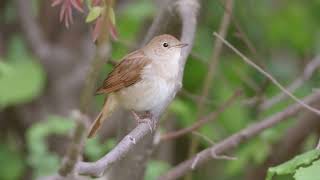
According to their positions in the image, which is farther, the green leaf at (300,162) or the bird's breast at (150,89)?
the bird's breast at (150,89)

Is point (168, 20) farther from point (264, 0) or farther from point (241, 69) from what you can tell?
point (264, 0)

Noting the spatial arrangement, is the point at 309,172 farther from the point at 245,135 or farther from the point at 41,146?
the point at 41,146

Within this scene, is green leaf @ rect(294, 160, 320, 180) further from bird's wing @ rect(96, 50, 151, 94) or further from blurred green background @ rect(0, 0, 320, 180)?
blurred green background @ rect(0, 0, 320, 180)

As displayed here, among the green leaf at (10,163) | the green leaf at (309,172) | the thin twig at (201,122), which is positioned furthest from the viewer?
the green leaf at (10,163)

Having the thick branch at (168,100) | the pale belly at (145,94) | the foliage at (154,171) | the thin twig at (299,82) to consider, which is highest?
the thick branch at (168,100)

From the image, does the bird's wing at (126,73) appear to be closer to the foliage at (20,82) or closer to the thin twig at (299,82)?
the thin twig at (299,82)

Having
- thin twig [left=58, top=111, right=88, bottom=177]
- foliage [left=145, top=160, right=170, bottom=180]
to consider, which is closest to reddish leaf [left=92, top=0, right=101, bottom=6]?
thin twig [left=58, top=111, right=88, bottom=177]

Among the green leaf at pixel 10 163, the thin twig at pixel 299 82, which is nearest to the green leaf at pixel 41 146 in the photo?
the green leaf at pixel 10 163
